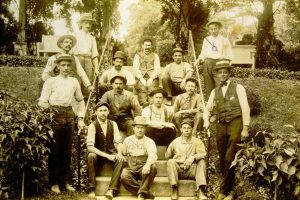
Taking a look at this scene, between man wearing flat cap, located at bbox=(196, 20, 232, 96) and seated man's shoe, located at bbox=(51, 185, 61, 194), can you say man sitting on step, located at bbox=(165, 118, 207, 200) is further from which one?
man wearing flat cap, located at bbox=(196, 20, 232, 96)

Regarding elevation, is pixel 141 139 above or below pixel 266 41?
below

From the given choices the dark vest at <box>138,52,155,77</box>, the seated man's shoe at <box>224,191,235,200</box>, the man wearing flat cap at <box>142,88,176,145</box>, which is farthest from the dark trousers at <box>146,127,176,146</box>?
the dark vest at <box>138,52,155,77</box>

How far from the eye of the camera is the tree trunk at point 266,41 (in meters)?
25.3

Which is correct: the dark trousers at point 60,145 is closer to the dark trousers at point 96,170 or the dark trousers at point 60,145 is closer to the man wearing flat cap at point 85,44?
the dark trousers at point 96,170

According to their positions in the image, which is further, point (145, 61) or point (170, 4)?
point (170, 4)

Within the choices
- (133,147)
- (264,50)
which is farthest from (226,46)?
(264,50)

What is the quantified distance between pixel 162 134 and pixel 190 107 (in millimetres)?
936

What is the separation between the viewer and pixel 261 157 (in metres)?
6.30

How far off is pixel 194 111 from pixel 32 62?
13.7m

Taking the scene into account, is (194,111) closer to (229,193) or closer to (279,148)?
(229,193)

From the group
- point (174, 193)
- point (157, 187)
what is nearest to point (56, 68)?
point (157, 187)

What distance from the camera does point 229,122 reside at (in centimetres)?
823

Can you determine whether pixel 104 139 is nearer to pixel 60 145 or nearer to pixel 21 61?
pixel 60 145

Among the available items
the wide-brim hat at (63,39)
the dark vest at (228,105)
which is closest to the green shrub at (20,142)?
the wide-brim hat at (63,39)
